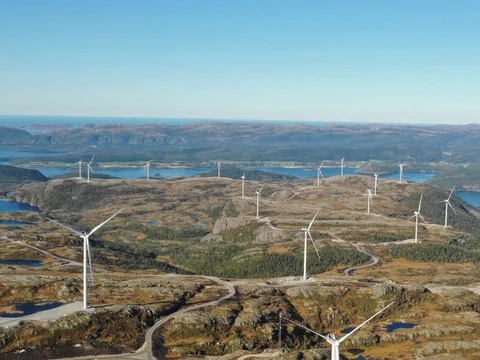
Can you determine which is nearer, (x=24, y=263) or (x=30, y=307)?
(x=30, y=307)

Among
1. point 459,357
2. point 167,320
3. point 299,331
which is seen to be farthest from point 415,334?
point 167,320

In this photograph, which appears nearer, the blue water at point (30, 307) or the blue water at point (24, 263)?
the blue water at point (30, 307)

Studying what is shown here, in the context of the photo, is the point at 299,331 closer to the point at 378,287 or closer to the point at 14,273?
the point at 378,287

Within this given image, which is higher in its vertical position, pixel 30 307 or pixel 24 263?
pixel 30 307

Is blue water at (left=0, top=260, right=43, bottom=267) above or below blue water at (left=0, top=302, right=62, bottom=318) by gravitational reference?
below

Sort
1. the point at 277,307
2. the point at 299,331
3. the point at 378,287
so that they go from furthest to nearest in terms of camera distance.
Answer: the point at 378,287 → the point at 277,307 → the point at 299,331

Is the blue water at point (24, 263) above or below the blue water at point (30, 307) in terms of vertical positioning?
below

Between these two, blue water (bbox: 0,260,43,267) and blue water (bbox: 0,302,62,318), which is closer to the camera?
blue water (bbox: 0,302,62,318)

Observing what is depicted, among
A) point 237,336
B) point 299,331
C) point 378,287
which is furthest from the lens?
point 378,287
